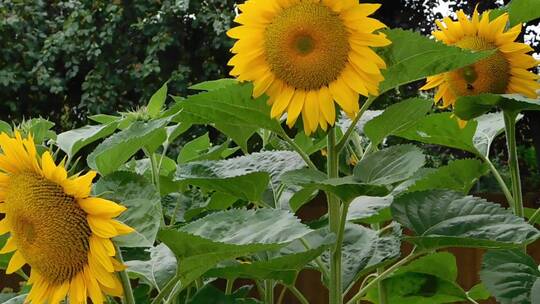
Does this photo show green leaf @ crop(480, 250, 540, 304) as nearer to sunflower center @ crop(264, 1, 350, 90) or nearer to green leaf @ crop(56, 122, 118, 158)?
sunflower center @ crop(264, 1, 350, 90)

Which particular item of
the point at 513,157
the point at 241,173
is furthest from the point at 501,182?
the point at 241,173

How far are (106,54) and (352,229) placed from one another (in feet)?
13.8

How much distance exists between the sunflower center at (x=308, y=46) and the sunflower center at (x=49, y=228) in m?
0.18

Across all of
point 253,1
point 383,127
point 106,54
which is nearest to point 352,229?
point 383,127

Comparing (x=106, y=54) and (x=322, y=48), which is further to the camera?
(x=106, y=54)

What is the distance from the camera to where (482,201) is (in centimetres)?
60

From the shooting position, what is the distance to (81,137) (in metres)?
0.66

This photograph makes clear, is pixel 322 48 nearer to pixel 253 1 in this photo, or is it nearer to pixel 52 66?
pixel 253 1

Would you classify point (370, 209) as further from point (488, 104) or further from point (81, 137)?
point (81, 137)

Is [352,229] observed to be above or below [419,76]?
below

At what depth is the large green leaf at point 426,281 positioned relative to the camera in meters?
0.78

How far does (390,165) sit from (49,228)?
9.0 inches

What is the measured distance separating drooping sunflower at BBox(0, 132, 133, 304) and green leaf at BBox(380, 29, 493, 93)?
23 cm

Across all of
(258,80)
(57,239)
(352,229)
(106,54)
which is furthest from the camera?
(106,54)
